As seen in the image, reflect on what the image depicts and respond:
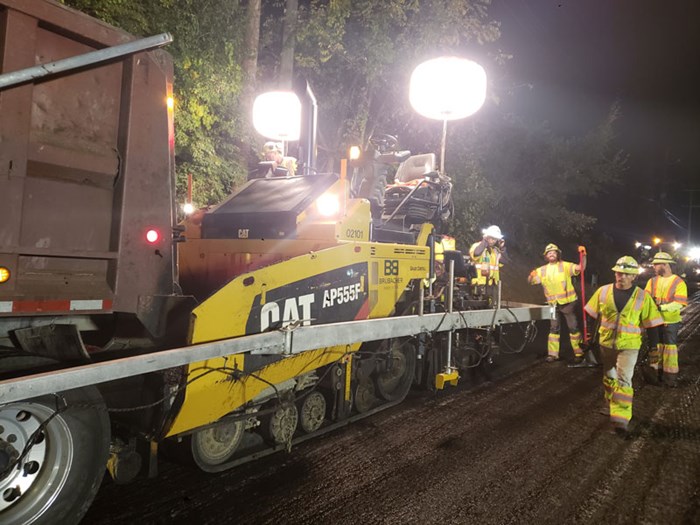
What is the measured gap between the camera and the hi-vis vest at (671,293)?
6750mm

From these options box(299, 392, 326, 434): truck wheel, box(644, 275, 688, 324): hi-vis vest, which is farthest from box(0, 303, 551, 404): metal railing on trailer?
box(644, 275, 688, 324): hi-vis vest

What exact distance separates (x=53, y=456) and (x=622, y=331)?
4.88 meters

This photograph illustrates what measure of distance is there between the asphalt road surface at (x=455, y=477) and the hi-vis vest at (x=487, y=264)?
2690 millimetres

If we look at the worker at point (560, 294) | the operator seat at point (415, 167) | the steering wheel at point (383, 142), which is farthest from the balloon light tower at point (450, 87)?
the worker at point (560, 294)

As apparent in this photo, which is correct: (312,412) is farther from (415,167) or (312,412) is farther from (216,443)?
(415,167)

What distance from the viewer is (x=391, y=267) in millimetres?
4504

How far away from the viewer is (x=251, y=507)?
294 cm

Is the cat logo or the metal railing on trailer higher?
the cat logo

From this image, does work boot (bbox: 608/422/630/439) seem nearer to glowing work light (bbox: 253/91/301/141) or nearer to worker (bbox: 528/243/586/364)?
worker (bbox: 528/243/586/364)

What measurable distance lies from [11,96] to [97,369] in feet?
4.26

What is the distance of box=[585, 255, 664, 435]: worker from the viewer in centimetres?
448

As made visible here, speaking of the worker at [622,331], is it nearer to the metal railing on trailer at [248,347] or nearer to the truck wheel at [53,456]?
the metal railing on trailer at [248,347]

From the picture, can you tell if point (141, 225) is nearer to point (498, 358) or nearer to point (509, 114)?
point (498, 358)

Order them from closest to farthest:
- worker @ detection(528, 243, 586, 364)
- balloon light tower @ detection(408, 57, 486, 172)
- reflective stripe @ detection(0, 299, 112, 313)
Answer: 1. reflective stripe @ detection(0, 299, 112, 313)
2. balloon light tower @ detection(408, 57, 486, 172)
3. worker @ detection(528, 243, 586, 364)
